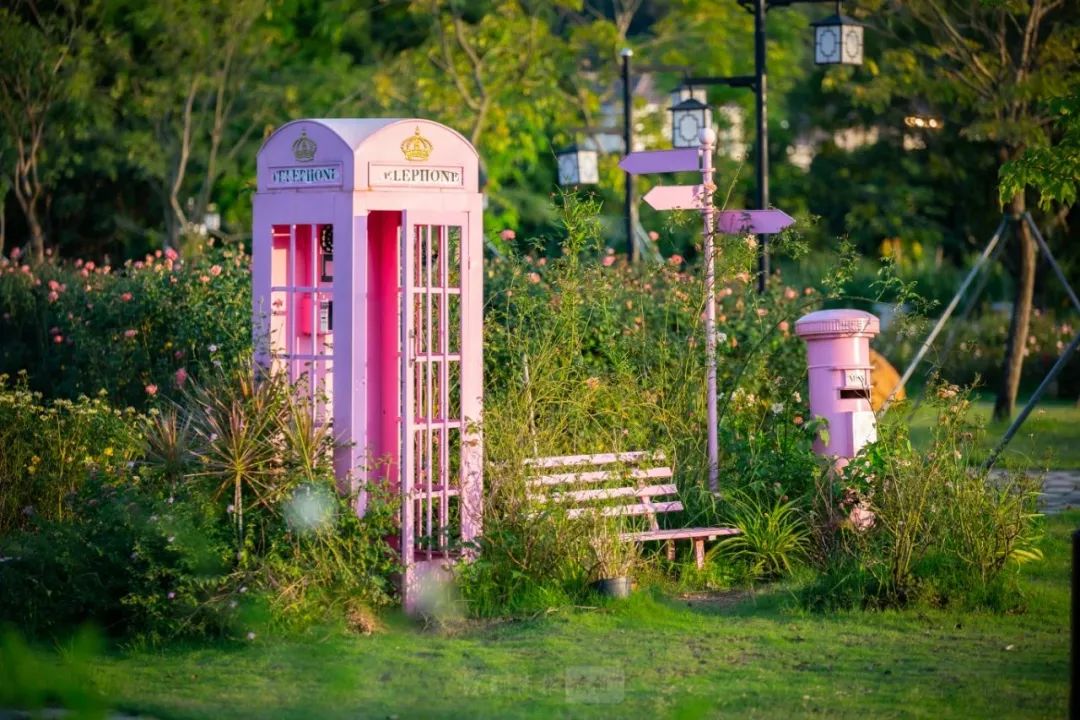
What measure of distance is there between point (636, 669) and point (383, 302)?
2.89 m

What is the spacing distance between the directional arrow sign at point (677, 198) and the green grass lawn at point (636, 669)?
2.73 meters

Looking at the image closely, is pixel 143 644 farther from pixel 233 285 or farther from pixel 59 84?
pixel 59 84

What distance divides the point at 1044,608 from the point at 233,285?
6.93 meters

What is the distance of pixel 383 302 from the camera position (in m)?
9.09

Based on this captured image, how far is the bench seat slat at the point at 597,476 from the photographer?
28.7 ft

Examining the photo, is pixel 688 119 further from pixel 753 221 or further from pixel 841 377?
pixel 841 377

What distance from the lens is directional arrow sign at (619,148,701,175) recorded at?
33.1 feet

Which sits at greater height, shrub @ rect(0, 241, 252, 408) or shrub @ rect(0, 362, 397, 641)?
shrub @ rect(0, 241, 252, 408)

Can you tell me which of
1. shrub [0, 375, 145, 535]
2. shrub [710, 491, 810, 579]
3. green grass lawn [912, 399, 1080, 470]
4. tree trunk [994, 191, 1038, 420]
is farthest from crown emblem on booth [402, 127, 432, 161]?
tree trunk [994, 191, 1038, 420]

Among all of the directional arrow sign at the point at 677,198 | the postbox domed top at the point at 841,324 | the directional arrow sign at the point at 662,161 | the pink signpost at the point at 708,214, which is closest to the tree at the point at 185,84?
the directional arrow sign at the point at 662,161

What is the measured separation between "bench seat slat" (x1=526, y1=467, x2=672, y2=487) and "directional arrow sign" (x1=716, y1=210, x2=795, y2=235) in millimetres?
1675

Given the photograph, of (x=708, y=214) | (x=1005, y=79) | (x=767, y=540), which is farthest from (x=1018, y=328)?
(x=767, y=540)

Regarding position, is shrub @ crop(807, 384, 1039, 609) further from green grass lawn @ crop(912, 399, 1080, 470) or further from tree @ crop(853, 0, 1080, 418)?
tree @ crop(853, 0, 1080, 418)

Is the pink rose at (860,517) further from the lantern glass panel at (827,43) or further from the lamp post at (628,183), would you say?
the lamp post at (628,183)
